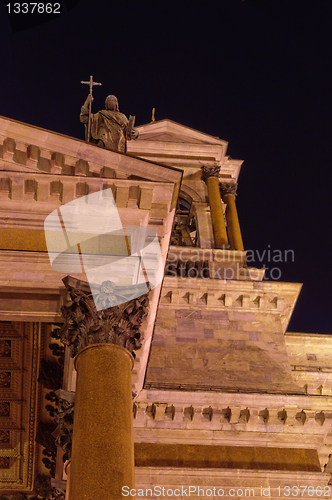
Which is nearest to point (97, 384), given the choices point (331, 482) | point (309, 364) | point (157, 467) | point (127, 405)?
point (127, 405)

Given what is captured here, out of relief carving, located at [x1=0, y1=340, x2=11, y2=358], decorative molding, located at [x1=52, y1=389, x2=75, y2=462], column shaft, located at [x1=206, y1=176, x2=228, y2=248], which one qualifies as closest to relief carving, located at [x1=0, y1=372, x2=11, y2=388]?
relief carving, located at [x1=0, y1=340, x2=11, y2=358]

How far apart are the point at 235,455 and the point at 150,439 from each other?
2.20 m

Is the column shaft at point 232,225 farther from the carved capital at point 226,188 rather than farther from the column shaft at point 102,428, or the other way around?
the column shaft at point 102,428

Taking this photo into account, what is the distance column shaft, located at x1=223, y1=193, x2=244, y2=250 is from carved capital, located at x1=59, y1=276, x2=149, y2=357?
13.4 meters

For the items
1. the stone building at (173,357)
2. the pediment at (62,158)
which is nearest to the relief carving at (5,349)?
the stone building at (173,357)

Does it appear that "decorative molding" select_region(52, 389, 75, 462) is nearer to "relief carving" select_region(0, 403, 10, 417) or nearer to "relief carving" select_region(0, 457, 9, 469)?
"relief carving" select_region(0, 403, 10, 417)

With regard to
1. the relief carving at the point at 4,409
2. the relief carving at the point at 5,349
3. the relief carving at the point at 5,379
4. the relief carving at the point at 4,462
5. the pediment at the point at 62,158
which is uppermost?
the pediment at the point at 62,158

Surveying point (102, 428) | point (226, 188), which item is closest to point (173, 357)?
point (102, 428)

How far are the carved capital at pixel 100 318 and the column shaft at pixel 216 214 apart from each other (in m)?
12.3

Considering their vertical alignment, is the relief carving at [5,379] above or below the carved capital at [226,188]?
below

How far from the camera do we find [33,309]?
440 inches

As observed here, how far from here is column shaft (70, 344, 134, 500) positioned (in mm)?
7676

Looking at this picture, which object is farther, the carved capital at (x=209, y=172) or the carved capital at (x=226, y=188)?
the carved capital at (x=226, y=188)

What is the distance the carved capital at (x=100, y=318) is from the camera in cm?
983
